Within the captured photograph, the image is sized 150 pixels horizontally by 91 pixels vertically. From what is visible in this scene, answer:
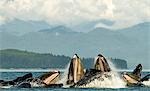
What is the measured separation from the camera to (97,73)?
90.1 meters

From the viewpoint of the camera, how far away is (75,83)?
90625 mm

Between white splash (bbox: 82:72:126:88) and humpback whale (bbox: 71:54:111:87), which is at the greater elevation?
humpback whale (bbox: 71:54:111:87)

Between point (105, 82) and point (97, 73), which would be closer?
point (97, 73)

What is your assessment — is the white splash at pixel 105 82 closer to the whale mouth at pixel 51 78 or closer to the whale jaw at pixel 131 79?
the whale jaw at pixel 131 79

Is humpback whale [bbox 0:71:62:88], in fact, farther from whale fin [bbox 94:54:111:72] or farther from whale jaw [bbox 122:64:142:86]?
whale jaw [bbox 122:64:142:86]

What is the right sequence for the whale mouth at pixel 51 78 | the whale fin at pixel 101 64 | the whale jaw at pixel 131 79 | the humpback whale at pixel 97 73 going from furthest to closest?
the whale jaw at pixel 131 79
the whale mouth at pixel 51 78
the whale fin at pixel 101 64
the humpback whale at pixel 97 73

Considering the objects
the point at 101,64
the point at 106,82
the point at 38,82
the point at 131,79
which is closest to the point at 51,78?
the point at 38,82

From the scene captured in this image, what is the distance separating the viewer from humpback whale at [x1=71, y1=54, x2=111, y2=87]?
90188 mm

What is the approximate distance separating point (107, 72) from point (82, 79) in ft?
11.3

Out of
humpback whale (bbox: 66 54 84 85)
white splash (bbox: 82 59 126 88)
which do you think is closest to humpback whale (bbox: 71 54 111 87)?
white splash (bbox: 82 59 126 88)

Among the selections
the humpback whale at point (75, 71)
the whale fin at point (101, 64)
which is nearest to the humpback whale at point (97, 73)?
the whale fin at point (101, 64)

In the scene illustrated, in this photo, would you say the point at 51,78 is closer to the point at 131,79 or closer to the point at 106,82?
the point at 106,82

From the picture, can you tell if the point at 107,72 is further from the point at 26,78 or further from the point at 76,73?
the point at 26,78

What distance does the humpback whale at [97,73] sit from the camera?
9019cm
